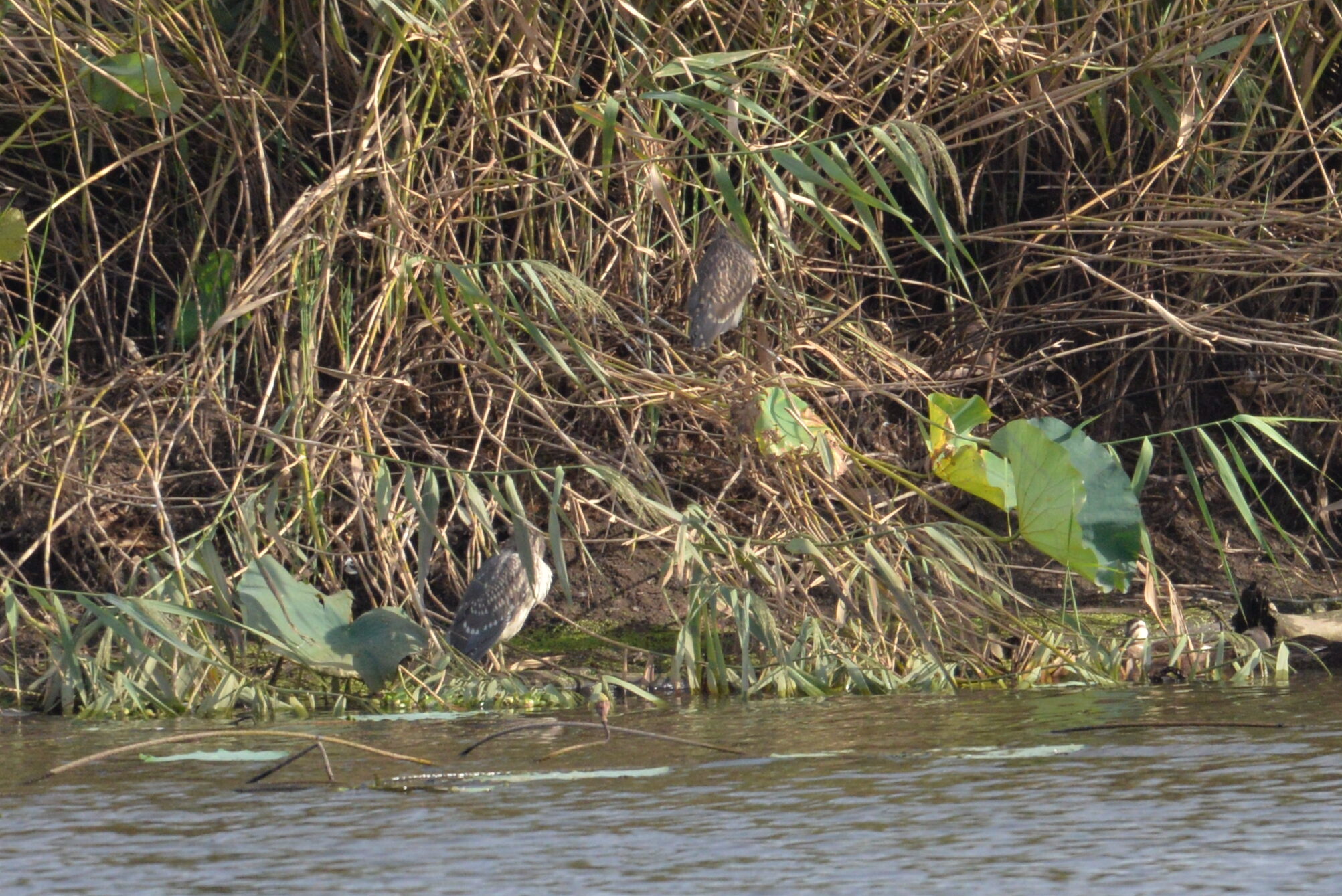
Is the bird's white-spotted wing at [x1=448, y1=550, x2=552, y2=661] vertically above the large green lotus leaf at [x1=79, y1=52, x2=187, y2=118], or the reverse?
the large green lotus leaf at [x1=79, y1=52, x2=187, y2=118]

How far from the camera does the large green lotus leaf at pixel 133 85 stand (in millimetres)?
3842

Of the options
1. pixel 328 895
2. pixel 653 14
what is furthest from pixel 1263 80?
pixel 328 895

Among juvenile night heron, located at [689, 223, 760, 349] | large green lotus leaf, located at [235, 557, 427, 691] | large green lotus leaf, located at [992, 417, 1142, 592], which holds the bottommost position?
large green lotus leaf, located at [235, 557, 427, 691]

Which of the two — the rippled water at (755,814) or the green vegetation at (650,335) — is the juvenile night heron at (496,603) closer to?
the green vegetation at (650,335)

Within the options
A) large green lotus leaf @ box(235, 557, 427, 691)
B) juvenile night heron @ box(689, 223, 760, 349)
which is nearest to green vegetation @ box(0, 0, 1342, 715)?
large green lotus leaf @ box(235, 557, 427, 691)

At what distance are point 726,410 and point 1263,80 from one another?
167 centimetres

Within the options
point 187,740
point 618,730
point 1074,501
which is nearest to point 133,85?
point 187,740

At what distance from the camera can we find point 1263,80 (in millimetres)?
4379

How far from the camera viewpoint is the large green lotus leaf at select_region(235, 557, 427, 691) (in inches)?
127

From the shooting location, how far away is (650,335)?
13.5ft

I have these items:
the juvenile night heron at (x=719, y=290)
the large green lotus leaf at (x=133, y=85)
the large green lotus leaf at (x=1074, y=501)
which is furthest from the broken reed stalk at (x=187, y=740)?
the large green lotus leaf at (x=133, y=85)

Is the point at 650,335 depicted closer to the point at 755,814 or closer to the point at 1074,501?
the point at 1074,501

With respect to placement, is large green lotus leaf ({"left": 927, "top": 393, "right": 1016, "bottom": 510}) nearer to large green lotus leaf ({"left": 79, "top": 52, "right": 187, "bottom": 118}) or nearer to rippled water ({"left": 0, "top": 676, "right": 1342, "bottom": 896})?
rippled water ({"left": 0, "top": 676, "right": 1342, "bottom": 896})

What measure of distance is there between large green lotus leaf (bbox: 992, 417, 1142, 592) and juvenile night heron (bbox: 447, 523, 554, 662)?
95cm
